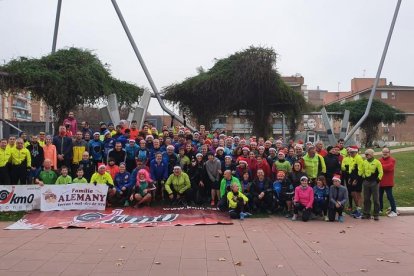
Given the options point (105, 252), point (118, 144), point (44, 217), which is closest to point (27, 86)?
point (118, 144)

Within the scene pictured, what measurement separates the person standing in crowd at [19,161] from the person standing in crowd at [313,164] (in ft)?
26.2

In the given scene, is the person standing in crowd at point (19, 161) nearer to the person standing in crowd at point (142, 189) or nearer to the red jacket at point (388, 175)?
the person standing in crowd at point (142, 189)

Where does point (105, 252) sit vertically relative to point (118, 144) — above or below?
below

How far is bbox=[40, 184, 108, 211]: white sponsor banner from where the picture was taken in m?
11.8

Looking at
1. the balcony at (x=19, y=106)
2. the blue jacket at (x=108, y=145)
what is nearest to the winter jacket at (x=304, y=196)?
the blue jacket at (x=108, y=145)

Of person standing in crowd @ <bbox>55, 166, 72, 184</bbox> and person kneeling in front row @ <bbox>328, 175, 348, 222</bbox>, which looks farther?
person standing in crowd @ <bbox>55, 166, 72, 184</bbox>

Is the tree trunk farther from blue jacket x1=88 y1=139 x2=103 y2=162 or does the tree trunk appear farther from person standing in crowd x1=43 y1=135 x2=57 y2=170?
person standing in crowd x1=43 y1=135 x2=57 y2=170

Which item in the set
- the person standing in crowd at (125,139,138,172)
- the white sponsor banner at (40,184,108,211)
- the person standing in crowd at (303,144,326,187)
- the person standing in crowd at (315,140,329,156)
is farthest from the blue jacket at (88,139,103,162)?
the person standing in crowd at (315,140,329,156)

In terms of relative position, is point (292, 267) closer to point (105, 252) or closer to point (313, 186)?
point (105, 252)

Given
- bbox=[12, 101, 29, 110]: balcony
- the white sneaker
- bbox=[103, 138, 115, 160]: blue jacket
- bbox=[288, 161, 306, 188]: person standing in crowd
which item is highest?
bbox=[12, 101, 29, 110]: balcony

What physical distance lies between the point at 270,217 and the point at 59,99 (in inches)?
626

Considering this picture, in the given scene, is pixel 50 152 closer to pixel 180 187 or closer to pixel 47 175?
pixel 47 175

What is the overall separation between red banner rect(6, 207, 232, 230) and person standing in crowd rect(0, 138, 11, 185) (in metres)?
1.62

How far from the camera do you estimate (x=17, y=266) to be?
6.68m
